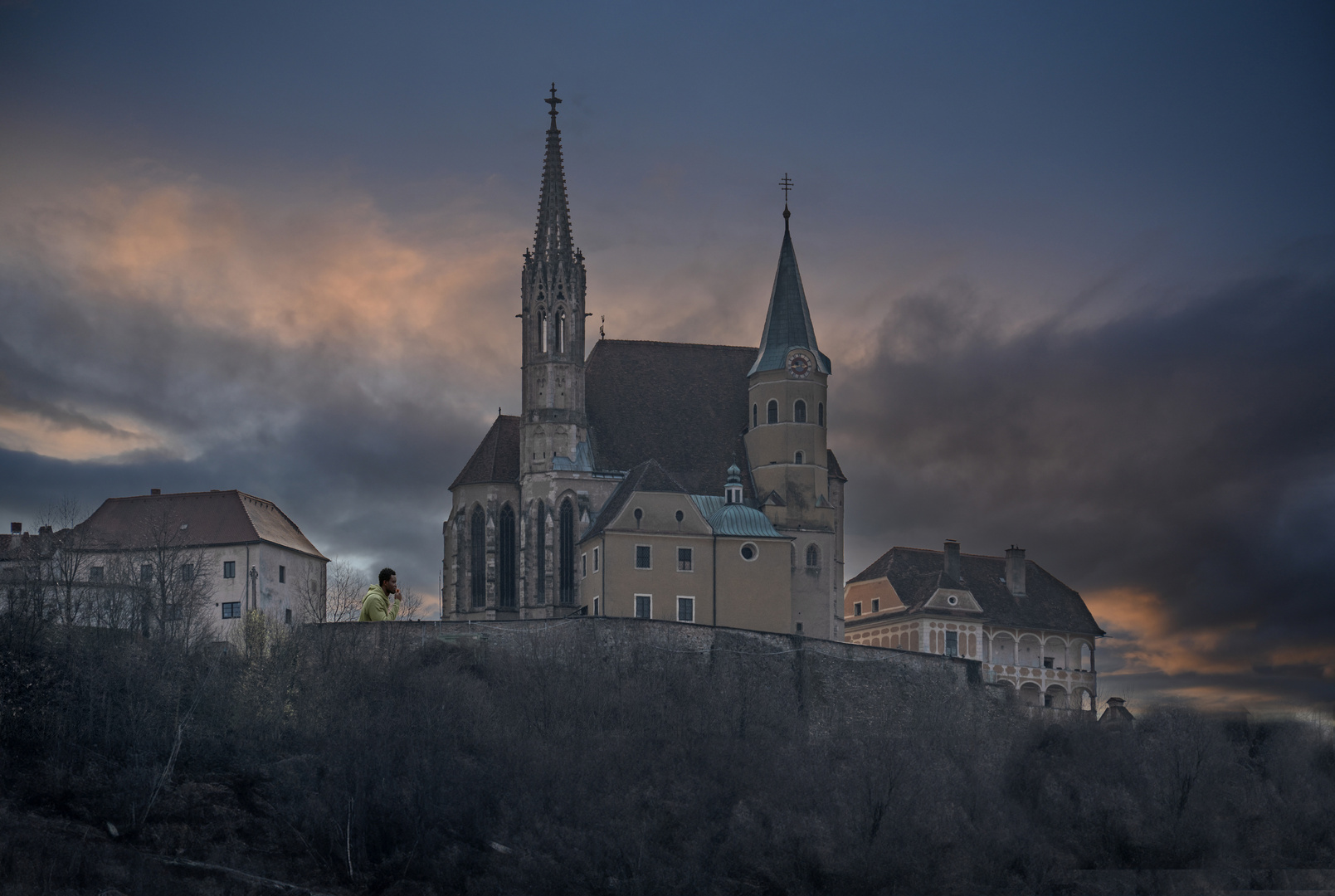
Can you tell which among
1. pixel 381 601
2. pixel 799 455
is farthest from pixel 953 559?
pixel 381 601

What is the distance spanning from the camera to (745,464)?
82.9 metres

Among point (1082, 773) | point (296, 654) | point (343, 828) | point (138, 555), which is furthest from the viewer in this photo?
point (138, 555)

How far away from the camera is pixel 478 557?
80562 millimetres

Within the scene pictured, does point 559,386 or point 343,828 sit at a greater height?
point 559,386

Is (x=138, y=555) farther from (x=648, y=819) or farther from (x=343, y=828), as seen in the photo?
(x=648, y=819)

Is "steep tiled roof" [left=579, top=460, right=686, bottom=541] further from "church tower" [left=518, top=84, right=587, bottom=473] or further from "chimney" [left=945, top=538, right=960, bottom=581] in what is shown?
"chimney" [left=945, top=538, right=960, bottom=581]

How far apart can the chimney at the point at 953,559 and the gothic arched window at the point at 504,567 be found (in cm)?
2301

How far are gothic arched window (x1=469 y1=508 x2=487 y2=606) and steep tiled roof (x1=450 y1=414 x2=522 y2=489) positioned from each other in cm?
164

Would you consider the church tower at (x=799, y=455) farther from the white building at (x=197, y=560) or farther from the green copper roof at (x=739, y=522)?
the white building at (x=197, y=560)

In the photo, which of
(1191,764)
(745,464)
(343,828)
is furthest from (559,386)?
(1191,764)

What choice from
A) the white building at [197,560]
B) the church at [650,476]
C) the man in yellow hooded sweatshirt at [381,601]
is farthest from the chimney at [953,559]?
the man in yellow hooded sweatshirt at [381,601]

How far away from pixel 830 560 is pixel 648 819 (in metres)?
20.3

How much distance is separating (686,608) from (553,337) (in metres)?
15.3

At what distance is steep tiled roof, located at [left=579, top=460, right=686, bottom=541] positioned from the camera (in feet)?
245
